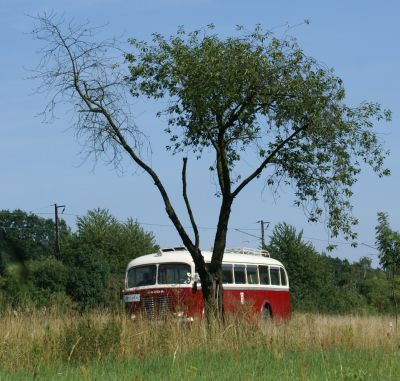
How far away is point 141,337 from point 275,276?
17.4 m

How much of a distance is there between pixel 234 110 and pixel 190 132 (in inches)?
56.7

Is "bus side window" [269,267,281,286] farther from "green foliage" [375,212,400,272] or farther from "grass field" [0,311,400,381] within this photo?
"grass field" [0,311,400,381]

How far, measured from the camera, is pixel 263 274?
95.0 feet

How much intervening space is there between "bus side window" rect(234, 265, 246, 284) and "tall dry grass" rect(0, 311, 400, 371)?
1041 cm

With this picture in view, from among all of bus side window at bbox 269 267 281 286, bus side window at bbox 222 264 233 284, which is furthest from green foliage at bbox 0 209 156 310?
bus side window at bbox 269 267 281 286

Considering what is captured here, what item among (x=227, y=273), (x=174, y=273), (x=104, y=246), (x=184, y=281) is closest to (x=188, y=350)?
(x=184, y=281)

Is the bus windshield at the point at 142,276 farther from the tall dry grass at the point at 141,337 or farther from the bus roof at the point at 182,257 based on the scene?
the tall dry grass at the point at 141,337

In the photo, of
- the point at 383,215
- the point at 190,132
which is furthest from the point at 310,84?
the point at 383,215

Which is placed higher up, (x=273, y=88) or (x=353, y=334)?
(x=273, y=88)

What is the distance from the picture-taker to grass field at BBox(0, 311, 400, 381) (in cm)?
886

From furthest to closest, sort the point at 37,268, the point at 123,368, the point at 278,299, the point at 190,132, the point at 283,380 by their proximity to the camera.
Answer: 1. the point at 278,299
2. the point at 190,132
3. the point at 123,368
4. the point at 283,380
5. the point at 37,268

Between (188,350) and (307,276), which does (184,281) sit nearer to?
(188,350)

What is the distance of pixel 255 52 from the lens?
1895 centimetres

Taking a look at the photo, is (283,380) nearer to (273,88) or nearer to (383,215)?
(273,88)
